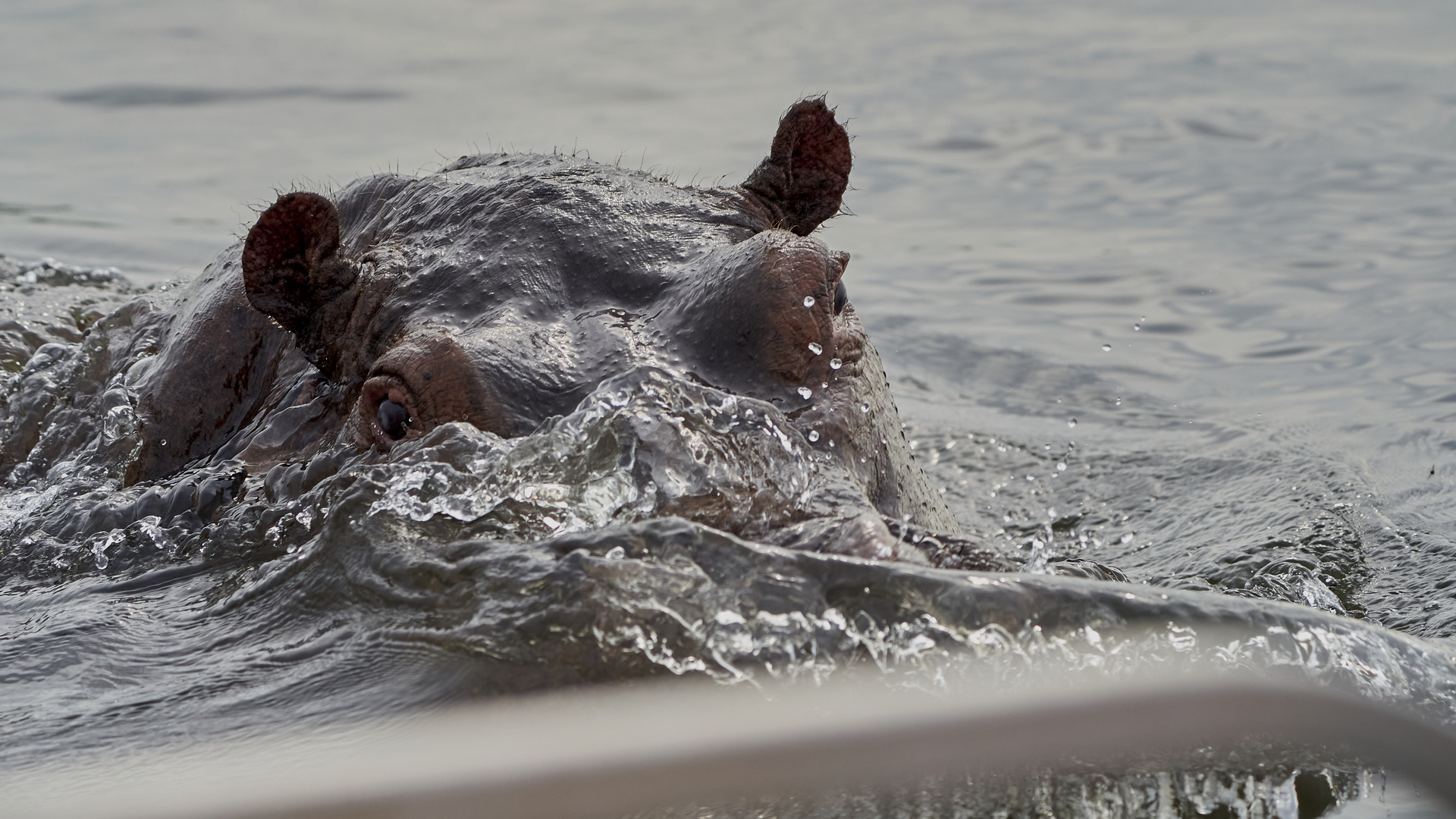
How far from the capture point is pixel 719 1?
787 inches

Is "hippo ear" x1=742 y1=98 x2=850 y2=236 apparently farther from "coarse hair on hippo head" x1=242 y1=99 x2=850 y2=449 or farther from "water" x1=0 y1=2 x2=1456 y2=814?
"water" x1=0 y1=2 x2=1456 y2=814

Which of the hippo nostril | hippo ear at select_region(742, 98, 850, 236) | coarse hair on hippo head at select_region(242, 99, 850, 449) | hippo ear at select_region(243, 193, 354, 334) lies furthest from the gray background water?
the hippo nostril

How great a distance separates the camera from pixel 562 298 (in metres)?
4.09


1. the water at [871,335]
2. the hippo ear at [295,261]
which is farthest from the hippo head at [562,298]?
the water at [871,335]

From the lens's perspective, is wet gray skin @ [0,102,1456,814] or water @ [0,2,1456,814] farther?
water @ [0,2,1456,814]

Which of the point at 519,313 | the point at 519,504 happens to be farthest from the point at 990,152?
the point at 519,504

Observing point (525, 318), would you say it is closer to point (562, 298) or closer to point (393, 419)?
point (562, 298)

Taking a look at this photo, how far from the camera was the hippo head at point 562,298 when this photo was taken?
12.3 ft

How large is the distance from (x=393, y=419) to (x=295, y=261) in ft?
2.58

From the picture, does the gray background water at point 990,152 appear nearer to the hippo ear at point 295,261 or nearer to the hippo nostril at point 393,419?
the hippo ear at point 295,261

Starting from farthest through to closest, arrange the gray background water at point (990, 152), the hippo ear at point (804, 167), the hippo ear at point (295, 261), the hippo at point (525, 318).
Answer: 1. the gray background water at point (990, 152)
2. the hippo ear at point (804, 167)
3. the hippo ear at point (295, 261)
4. the hippo at point (525, 318)

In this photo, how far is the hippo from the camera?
375 cm

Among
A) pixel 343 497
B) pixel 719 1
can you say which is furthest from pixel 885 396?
pixel 719 1

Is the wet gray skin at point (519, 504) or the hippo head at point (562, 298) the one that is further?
the hippo head at point (562, 298)
